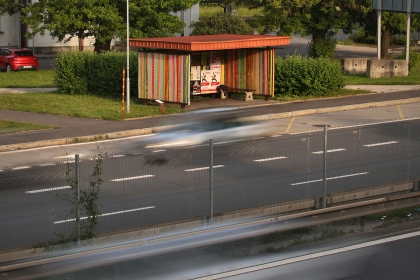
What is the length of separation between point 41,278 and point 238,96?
22266 mm

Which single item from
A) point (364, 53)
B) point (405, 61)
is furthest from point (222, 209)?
point (364, 53)

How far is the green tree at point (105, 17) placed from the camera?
39.1m

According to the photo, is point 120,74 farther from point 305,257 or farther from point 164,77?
point 305,257

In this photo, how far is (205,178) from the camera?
11.4m

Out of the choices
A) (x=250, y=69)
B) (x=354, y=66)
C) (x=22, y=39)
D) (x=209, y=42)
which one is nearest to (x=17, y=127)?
(x=209, y=42)

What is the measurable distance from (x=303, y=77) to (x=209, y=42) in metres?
5.19

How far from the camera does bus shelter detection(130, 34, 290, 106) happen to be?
2736 centimetres

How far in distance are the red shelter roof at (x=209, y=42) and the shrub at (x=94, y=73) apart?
9.00ft

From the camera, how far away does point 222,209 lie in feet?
38.0

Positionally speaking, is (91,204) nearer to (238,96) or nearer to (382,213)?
(382,213)

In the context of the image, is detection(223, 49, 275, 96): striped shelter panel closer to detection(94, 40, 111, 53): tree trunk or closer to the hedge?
the hedge

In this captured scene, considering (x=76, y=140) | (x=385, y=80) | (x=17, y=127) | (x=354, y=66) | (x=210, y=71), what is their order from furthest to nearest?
(x=354, y=66) → (x=385, y=80) → (x=210, y=71) → (x=17, y=127) → (x=76, y=140)

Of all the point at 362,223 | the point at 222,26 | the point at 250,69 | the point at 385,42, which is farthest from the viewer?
the point at 385,42

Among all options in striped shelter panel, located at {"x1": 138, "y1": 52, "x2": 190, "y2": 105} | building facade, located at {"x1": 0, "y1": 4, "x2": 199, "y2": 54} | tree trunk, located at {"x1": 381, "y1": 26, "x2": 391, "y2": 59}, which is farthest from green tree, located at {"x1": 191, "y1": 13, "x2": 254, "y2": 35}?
striped shelter panel, located at {"x1": 138, "y1": 52, "x2": 190, "y2": 105}
